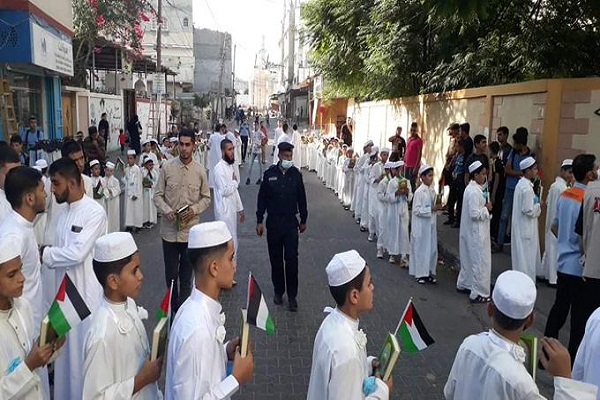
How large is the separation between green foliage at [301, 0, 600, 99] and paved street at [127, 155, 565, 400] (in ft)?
12.7

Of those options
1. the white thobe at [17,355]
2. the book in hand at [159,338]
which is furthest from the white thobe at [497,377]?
the white thobe at [17,355]

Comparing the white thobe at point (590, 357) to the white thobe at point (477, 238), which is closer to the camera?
the white thobe at point (590, 357)

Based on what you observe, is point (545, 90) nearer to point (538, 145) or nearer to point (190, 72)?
point (538, 145)

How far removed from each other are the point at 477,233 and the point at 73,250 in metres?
5.30

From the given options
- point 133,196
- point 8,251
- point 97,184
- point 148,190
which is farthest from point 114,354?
point 148,190

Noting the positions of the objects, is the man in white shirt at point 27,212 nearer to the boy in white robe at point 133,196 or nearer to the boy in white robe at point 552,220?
the boy in white robe at point 552,220

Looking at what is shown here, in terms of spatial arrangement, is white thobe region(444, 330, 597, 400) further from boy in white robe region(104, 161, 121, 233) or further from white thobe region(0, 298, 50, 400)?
boy in white robe region(104, 161, 121, 233)

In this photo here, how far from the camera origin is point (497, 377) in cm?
268

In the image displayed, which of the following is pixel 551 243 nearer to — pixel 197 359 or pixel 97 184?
pixel 197 359

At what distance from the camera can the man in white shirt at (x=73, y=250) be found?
4039 mm

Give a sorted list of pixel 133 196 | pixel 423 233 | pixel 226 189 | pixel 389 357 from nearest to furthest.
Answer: pixel 389 357
pixel 226 189
pixel 423 233
pixel 133 196

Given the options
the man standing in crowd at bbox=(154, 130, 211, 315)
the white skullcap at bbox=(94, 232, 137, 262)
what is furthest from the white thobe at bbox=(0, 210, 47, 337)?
→ the man standing in crowd at bbox=(154, 130, 211, 315)

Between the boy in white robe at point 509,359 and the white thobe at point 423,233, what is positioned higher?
the boy in white robe at point 509,359

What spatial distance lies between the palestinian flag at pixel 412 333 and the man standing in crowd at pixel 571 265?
2.81 m
